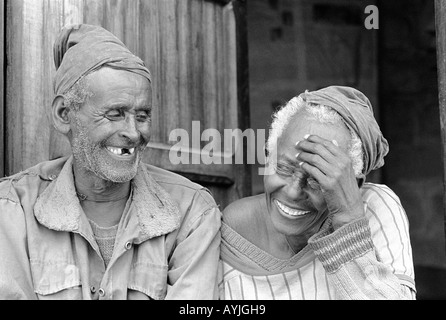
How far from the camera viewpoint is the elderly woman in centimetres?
270

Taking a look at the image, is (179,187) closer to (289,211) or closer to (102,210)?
(102,210)

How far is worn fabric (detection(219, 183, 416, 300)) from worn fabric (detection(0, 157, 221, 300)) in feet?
0.30

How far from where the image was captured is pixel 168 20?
12.2ft

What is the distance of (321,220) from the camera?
2.96m

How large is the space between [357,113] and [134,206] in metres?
0.88

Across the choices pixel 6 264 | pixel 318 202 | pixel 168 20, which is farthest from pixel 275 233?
pixel 168 20

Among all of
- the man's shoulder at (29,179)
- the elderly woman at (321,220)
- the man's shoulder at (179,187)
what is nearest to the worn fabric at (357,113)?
the elderly woman at (321,220)

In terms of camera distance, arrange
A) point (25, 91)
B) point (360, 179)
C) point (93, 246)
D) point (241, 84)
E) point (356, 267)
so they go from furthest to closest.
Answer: point (241, 84), point (25, 91), point (360, 179), point (93, 246), point (356, 267)

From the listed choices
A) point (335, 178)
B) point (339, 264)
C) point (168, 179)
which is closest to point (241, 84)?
point (168, 179)

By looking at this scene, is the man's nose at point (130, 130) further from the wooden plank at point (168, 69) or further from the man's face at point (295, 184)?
the wooden plank at point (168, 69)

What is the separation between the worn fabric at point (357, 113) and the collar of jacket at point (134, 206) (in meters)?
0.66

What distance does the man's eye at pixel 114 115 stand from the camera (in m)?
2.84

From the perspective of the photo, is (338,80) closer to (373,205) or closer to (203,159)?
(203,159)

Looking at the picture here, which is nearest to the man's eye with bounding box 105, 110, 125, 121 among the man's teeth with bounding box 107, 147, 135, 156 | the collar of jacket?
the man's teeth with bounding box 107, 147, 135, 156
